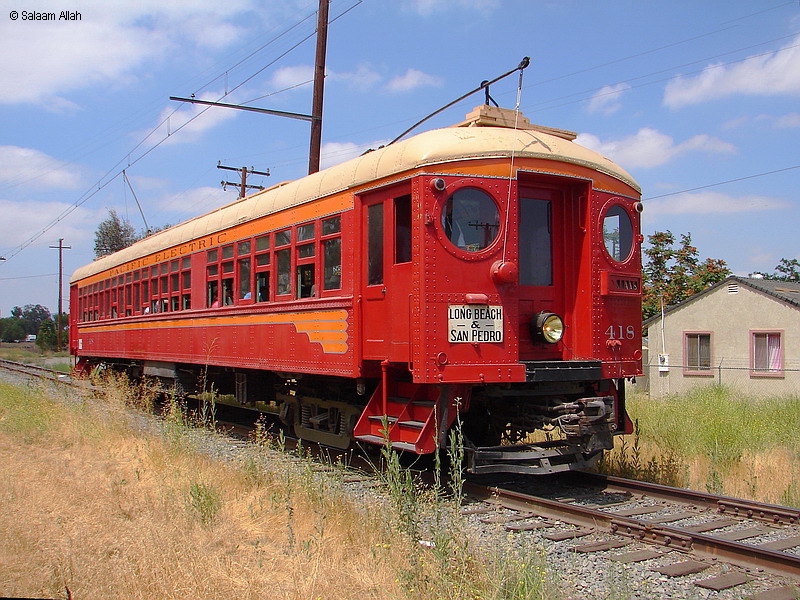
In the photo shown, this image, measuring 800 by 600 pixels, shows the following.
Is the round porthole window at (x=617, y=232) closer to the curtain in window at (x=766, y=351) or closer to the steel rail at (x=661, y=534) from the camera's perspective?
the steel rail at (x=661, y=534)

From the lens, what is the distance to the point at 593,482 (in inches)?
315

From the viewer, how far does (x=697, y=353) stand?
2122 cm

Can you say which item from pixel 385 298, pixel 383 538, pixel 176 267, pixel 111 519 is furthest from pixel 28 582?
pixel 176 267

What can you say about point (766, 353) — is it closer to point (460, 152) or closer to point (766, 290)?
point (766, 290)

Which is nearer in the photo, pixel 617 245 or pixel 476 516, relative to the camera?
pixel 476 516

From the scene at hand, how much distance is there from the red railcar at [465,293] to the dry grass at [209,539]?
3.76 feet

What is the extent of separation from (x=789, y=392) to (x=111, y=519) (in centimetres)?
1632

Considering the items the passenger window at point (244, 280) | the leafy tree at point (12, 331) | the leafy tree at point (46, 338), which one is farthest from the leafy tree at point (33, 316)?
the passenger window at point (244, 280)

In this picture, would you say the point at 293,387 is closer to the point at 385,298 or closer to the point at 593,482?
the point at 385,298

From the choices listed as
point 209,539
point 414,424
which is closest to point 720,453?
point 414,424

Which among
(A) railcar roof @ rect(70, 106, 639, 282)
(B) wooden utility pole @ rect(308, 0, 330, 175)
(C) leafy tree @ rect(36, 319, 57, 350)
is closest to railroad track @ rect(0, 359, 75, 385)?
(B) wooden utility pole @ rect(308, 0, 330, 175)

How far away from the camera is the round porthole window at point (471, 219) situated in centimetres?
733

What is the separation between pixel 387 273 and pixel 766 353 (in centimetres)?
1493

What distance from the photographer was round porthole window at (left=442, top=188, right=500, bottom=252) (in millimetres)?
7332
